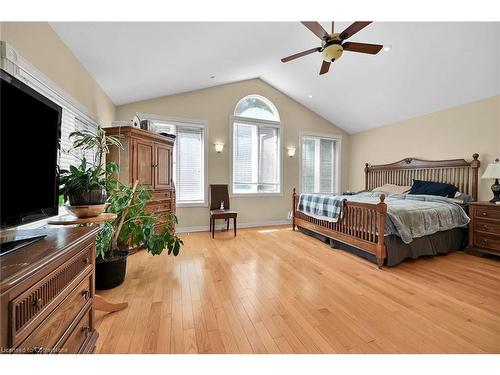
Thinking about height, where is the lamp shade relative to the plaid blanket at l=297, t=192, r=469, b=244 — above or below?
above

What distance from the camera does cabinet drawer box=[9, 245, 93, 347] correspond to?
69 cm

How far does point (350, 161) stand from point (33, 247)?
6.30 m

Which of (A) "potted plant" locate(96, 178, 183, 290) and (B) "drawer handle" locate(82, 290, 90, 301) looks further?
(A) "potted plant" locate(96, 178, 183, 290)

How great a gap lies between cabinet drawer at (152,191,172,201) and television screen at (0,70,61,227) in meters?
2.20

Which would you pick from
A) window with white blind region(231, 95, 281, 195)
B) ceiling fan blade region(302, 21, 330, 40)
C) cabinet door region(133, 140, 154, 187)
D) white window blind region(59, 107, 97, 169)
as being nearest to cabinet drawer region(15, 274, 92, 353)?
white window blind region(59, 107, 97, 169)

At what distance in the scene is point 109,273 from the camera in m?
2.14

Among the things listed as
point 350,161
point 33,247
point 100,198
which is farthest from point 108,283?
point 350,161

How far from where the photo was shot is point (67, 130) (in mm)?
2297

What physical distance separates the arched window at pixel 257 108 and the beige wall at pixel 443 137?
2.39 m

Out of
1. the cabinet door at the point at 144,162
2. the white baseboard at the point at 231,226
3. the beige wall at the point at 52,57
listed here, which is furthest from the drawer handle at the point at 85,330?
the white baseboard at the point at 231,226

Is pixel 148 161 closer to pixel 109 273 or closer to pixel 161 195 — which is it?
pixel 161 195

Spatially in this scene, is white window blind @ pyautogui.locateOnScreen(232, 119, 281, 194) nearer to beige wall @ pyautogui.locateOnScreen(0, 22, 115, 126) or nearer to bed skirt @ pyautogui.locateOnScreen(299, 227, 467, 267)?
bed skirt @ pyautogui.locateOnScreen(299, 227, 467, 267)

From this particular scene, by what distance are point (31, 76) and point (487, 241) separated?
207 inches

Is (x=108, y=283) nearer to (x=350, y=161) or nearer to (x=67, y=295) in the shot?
(x=67, y=295)
